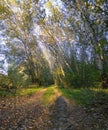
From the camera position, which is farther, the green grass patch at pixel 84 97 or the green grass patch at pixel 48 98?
the green grass patch at pixel 48 98

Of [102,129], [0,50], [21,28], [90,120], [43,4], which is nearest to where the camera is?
[102,129]

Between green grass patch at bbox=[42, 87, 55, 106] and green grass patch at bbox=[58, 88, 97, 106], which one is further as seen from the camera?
green grass patch at bbox=[42, 87, 55, 106]

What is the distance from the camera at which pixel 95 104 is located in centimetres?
1373

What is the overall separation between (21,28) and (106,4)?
30.2 meters

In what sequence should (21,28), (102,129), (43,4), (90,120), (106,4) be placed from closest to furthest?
(102,129) → (90,120) → (106,4) → (43,4) → (21,28)

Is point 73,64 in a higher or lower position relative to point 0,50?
lower

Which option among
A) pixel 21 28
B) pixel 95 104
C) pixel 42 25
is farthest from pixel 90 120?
pixel 21 28

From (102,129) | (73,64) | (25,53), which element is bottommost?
(102,129)

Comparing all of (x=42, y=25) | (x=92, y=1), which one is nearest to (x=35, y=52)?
(x=42, y=25)

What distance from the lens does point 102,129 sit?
330 inches

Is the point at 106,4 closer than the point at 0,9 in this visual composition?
Yes

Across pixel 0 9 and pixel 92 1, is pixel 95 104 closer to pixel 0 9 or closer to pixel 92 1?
pixel 92 1

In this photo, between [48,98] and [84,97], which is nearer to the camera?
[84,97]

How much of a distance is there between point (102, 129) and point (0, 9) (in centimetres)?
2901
